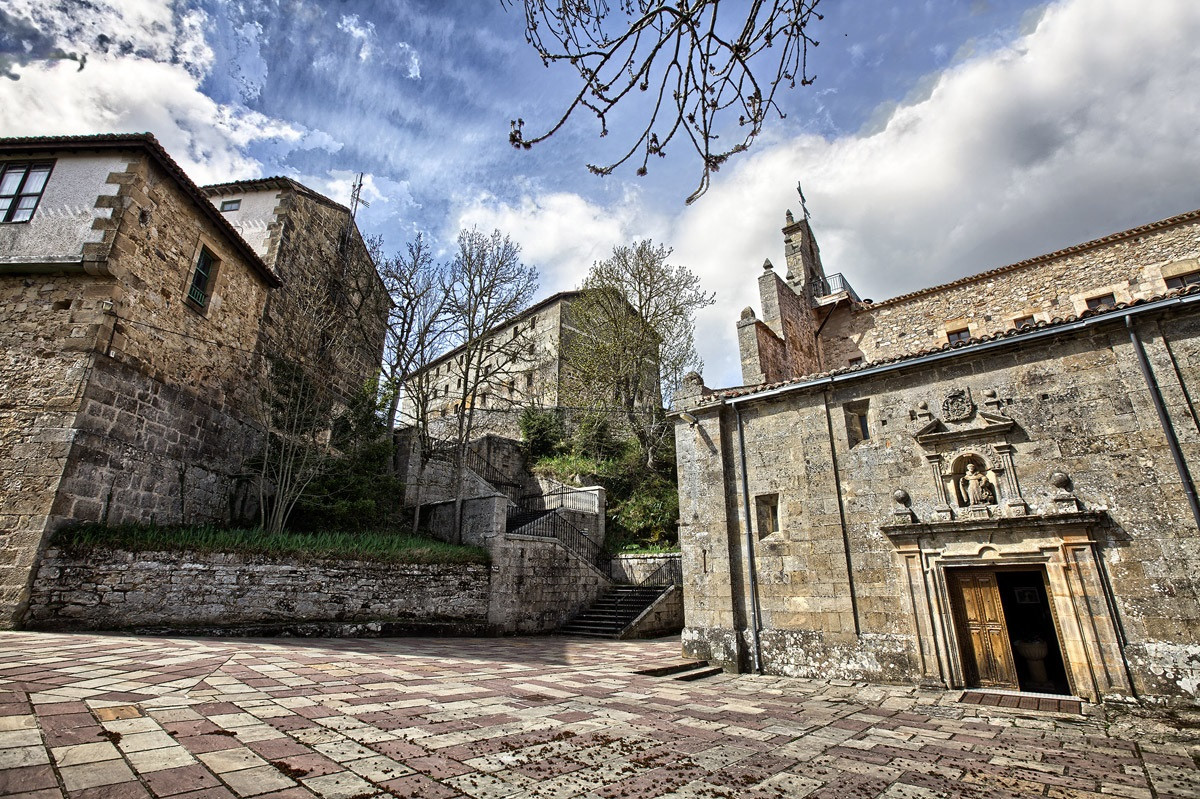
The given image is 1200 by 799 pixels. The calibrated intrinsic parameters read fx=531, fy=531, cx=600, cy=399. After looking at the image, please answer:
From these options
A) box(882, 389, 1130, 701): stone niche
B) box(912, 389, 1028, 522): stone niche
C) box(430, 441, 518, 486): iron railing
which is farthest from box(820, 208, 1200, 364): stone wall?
box(430, 441, 518, 486): iron railing

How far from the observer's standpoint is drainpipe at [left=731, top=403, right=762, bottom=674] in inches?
352

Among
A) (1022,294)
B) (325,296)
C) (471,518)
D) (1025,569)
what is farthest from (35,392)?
(1022,294)

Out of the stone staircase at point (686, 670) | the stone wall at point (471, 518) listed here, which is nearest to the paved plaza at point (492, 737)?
the stone staircase at point (686, 670)

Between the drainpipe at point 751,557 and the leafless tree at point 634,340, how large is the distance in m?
11.7

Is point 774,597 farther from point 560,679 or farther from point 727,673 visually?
point 560,679

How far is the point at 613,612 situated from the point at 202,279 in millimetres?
13235

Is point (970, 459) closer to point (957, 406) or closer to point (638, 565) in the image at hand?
point (957, 406)

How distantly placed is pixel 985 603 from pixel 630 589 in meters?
9.82

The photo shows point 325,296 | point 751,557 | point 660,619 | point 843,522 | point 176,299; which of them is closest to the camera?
point 843,522

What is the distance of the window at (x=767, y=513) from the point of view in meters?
9.46

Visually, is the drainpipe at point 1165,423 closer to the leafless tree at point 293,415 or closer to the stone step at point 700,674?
the stone step at point 700,674

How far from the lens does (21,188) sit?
10.2 metres

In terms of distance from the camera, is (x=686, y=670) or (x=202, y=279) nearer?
(x=686, y=670)

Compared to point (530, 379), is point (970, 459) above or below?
below
